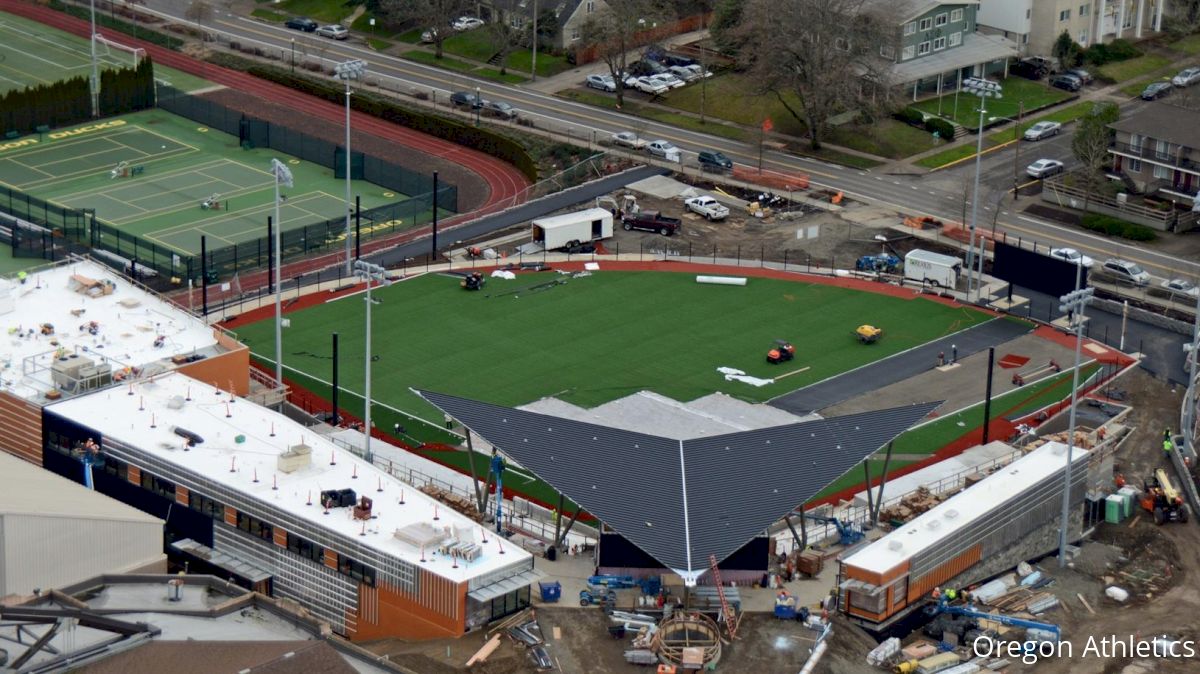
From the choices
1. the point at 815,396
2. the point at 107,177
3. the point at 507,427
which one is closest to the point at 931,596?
the point at 507,427

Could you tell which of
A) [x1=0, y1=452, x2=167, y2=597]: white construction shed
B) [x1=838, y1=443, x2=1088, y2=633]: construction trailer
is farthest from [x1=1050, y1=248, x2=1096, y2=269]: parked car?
[x1=0, y1=452, x2=167, y2=597]: white construction shed

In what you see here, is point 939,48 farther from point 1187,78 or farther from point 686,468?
point 686,468

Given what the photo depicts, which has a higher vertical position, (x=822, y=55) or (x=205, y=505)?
(x=822, y=55)

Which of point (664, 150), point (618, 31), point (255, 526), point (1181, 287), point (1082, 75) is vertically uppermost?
point (618, 31)

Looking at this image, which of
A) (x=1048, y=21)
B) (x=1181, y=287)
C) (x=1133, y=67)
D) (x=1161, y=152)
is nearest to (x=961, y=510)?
(x=1181, y=287)

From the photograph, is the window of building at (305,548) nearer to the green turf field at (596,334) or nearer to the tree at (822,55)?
the green turf field at (596,334)

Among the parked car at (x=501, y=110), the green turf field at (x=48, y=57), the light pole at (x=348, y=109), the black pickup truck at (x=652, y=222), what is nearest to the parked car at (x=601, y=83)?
the parked car at (x=501, y=110)

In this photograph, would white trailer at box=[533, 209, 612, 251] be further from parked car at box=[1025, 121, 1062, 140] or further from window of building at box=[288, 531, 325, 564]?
window of building at box=[288, 531, 325, 564]
